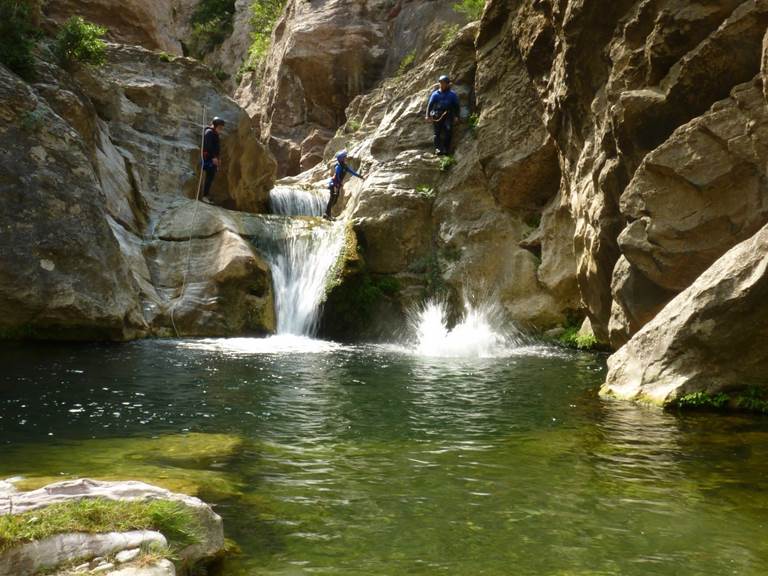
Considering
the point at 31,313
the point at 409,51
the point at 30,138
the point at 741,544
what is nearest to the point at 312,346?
the point at 31,313

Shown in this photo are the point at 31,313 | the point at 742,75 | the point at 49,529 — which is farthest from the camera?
the point at 31,313

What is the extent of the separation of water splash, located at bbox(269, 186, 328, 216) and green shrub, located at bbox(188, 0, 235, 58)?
29.4 m

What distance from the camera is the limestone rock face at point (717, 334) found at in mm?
8383

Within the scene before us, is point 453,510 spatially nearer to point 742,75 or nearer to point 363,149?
point 742,75

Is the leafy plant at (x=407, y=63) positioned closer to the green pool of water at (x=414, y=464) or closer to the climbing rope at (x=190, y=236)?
the climbing rope at (x=190, y=236)

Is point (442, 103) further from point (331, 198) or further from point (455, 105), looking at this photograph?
point (331, 198)

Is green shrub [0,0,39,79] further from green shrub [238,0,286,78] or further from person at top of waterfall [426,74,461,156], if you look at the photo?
green shrub [238,0,286,78]

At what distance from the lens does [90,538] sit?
10.7ft

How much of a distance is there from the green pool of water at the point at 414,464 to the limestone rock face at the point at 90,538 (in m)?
0.28

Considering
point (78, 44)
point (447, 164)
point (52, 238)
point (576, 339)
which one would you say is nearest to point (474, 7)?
point (447, 164)

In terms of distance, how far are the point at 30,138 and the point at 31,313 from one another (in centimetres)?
385

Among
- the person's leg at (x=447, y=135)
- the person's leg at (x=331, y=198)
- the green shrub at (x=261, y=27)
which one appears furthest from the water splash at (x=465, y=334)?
the green shrub at (x=261, y=27)

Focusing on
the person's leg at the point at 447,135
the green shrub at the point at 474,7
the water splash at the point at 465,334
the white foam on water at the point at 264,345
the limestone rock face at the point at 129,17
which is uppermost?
the limestone rock face at the point at 129,17

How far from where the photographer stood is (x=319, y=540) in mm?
4301
